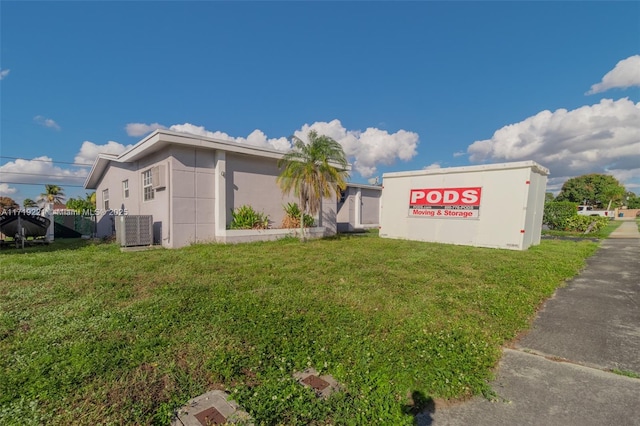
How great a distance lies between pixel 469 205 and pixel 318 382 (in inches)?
395

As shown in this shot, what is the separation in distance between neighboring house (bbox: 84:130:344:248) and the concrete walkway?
851 centimetres

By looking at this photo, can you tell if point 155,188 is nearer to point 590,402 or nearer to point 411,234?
point 411,234

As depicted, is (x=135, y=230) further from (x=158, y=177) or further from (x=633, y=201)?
(x=633, y=201)

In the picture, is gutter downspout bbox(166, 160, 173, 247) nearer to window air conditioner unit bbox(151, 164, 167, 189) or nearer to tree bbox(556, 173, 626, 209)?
window air conditioner unit bbox(151, 164, 167, 189)

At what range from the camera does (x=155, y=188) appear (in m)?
9.73

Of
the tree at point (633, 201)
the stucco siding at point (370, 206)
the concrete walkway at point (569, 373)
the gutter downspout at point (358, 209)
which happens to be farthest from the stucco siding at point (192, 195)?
the tree at point (633, 201)

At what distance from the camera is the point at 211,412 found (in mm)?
1975

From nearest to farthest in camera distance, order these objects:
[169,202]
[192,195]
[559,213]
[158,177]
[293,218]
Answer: [169,202], [192,195], [158,177], [293,218], [559,213]

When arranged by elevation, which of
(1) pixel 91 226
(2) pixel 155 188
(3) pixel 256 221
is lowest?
(1) pixel 91 226

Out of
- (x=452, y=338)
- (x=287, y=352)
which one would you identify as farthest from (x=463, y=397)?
(x=287, y=352)

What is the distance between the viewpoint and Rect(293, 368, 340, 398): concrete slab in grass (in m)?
2.24

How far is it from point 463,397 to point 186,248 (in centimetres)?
839

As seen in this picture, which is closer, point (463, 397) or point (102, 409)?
point (102, 409)

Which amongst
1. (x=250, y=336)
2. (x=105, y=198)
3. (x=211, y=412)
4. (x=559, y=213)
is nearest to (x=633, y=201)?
(x=559, y=213)
